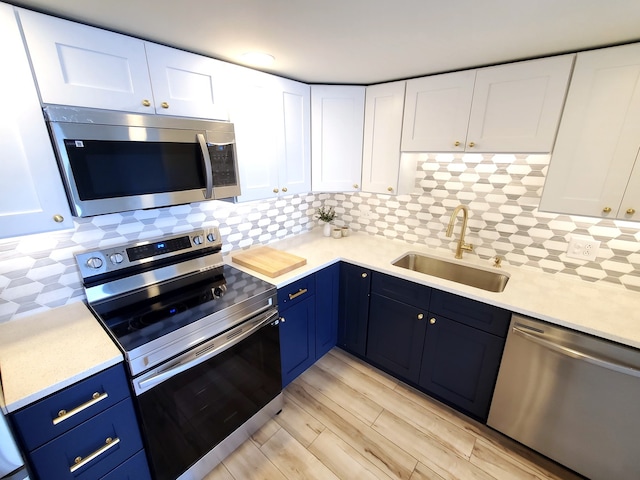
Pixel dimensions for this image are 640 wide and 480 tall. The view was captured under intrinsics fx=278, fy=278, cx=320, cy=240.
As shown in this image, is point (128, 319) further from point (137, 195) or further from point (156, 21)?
point (156, 21)

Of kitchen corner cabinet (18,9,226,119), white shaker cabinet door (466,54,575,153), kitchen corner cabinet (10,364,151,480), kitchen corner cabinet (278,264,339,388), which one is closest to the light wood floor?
kitchen corner cabinet (278,264,339,388)

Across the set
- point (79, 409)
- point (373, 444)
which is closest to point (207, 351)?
point (79, 409)

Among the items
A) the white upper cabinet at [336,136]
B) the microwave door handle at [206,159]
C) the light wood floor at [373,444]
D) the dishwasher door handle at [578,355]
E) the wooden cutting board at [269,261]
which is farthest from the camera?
the white upper cabinet at [336,136]

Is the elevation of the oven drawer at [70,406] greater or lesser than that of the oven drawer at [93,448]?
greater

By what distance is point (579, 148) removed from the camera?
1.40 m

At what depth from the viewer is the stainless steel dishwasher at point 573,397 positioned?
1.31 metres

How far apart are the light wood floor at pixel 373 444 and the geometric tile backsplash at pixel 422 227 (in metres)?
1.17

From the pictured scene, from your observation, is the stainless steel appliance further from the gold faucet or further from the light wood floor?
the gold faucet

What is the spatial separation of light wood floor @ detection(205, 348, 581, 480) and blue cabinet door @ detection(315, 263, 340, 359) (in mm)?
340

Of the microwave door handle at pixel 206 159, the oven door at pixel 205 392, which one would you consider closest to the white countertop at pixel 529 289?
the oven door at pixel 205 392

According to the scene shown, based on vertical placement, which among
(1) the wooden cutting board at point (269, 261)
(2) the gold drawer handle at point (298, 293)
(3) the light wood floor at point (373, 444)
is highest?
(1) the wooden cutting board at point (269, 261)

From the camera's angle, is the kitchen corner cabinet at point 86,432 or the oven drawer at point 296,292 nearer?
the kitchen corner cabinet at point 86,432

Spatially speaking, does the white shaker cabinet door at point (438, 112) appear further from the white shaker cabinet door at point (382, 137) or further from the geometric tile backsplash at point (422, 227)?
the geometric tile backsplash at point (422, 227)

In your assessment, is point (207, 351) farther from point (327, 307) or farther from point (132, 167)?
point (327, 307)
